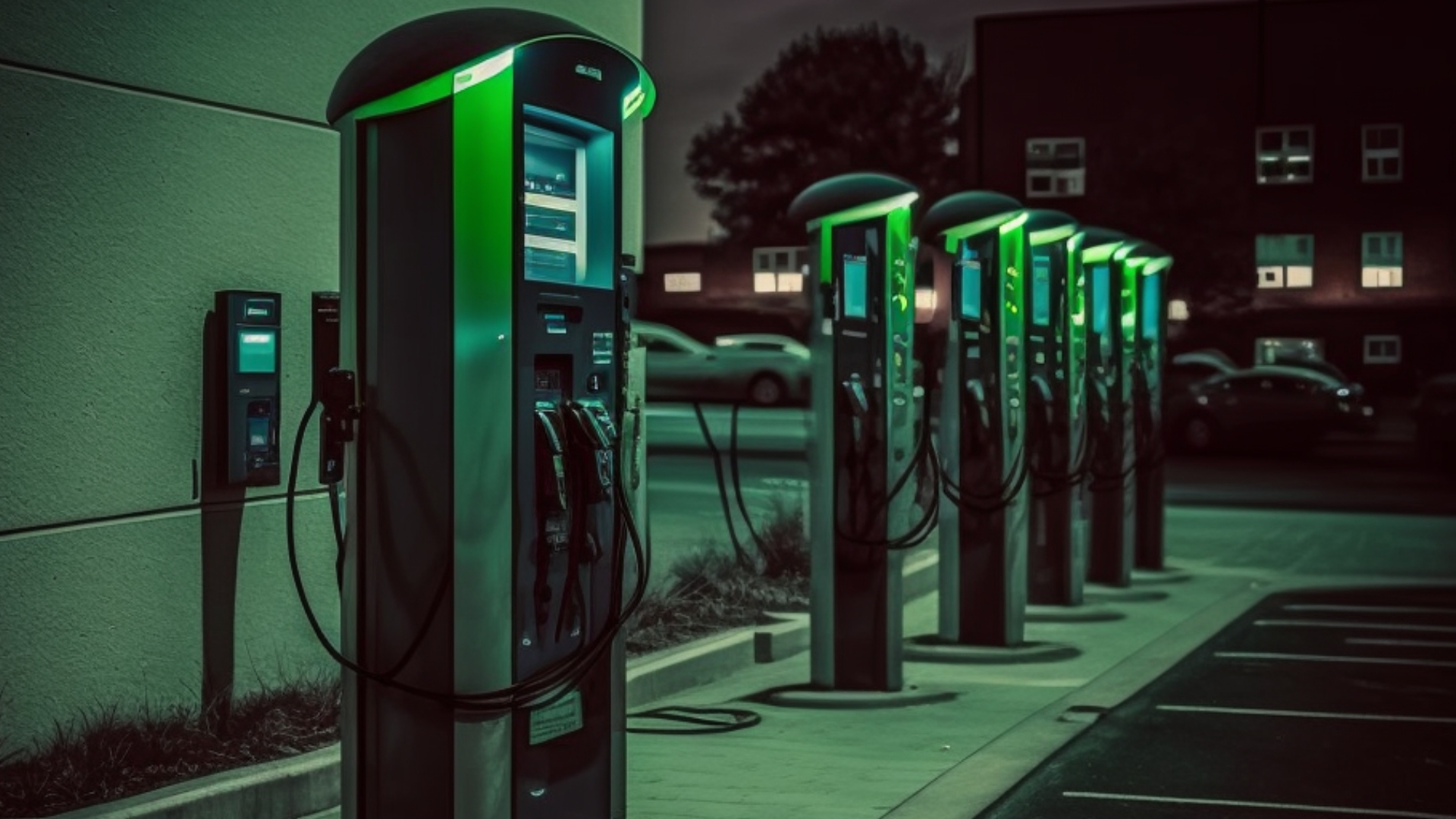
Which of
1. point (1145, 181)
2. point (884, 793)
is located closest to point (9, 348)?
point (884, 793)

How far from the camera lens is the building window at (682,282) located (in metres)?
56.6

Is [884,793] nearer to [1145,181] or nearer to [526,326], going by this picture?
[526,326]

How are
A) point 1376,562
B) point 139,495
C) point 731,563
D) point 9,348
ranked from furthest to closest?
point 1376,562 < point 731,563 < point 139,495 < point 9,348

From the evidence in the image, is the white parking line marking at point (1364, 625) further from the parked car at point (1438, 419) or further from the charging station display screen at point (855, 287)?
the parked car at point (1438, 419)

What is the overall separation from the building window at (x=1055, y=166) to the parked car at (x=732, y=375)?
18153 millimetres

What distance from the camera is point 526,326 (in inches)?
228

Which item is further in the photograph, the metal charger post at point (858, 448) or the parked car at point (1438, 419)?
the parked car at point (1438, 419)

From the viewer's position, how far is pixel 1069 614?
12.5m

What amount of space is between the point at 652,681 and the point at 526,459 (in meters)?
3.81

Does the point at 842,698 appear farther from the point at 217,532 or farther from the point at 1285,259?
the point at 1285,259

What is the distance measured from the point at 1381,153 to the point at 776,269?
16.4 meters

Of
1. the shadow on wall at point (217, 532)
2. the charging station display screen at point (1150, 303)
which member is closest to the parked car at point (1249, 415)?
the charging station display screen at point (1150, 303)

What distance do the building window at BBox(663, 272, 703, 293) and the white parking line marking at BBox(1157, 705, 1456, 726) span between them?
4742 cm

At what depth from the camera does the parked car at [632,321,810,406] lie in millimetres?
34594
